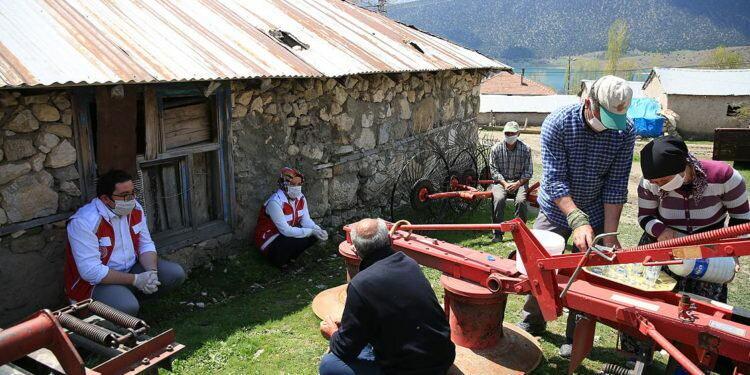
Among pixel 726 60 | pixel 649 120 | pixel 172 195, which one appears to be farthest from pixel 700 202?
pixel 726 60

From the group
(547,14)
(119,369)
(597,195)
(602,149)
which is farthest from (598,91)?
(547,14)

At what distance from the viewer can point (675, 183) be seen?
3.46m

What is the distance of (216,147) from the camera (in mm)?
5637

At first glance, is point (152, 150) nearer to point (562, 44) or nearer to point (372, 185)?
point (372, 185)

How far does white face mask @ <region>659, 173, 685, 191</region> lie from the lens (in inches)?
135

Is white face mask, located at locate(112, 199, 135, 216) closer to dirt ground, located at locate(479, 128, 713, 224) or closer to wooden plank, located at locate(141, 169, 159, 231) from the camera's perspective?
wooden plank, located at locate(141, 169, 159, 231)

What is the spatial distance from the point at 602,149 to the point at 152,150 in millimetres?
3806

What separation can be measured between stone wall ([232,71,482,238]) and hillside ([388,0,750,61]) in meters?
149

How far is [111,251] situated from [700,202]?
4320 mm

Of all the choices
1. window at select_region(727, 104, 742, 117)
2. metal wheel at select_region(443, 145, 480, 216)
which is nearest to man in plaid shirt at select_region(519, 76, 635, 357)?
metal wheel at select_region(443, 145, 480, 216)

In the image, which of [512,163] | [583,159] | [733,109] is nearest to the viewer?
[583,159]

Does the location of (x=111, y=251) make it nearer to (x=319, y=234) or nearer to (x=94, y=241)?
(x=94, y=241)

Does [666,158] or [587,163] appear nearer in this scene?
[666,158]

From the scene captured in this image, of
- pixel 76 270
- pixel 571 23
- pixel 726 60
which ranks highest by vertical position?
pixel 571 23
